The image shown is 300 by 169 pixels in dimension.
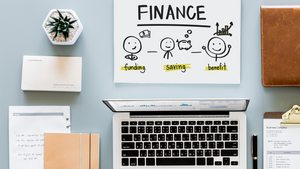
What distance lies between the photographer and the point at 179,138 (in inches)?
26.2

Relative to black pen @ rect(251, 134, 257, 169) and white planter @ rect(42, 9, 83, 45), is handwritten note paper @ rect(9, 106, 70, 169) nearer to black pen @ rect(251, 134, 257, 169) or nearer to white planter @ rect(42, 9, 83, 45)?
white planter @ rect(42, 9, 83, 45)

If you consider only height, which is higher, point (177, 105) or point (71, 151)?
point (177, 105)

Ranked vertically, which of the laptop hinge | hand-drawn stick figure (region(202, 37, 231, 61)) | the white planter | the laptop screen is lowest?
the laptop hinge

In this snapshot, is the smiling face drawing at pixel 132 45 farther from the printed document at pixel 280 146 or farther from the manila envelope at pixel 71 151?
the printed document at pixel 280 146

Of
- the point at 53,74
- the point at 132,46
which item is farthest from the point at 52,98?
the point at 132,46

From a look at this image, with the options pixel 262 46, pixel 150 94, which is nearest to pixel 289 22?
pixel 262 46

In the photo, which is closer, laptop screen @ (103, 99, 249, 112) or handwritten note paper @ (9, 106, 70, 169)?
laptop screen @ (103, 99, 249, 112)

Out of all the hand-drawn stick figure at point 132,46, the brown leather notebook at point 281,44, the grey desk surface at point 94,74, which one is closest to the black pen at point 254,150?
the grey desk surface at point 94,74

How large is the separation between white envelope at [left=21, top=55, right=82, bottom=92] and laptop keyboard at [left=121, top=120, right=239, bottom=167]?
22cm

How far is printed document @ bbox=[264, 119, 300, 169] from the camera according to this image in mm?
669

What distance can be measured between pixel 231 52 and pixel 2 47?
756mm

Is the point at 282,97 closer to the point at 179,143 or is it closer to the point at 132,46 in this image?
the point at 179,143

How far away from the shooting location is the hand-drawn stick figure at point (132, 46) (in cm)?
69

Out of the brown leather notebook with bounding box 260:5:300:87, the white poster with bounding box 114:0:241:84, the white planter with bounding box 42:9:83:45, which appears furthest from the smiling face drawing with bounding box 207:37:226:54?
the white planter with bounding box 42:9:83:45
